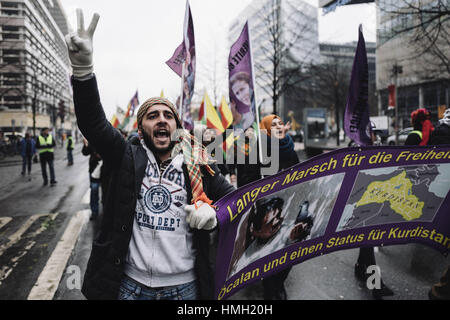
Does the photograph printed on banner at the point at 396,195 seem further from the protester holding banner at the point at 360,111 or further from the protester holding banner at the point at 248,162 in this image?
the protester holding banner at the point at 248,162

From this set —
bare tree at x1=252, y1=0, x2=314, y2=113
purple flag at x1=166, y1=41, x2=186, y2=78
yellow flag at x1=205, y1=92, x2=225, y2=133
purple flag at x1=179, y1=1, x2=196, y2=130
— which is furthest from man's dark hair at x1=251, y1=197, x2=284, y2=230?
bare tree at x1=252, y1=0, x2=314, y2=113

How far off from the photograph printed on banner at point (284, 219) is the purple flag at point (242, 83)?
6.90ft

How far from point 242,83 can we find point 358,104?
5.19ft

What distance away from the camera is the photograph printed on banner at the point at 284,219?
232 cm

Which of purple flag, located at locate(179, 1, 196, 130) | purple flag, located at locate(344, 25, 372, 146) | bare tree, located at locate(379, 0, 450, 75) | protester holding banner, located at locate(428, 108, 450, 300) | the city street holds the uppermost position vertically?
bare tree, located at locate(379, 0, 450, 75)

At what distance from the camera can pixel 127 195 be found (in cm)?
181

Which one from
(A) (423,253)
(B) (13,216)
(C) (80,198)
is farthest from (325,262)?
(C) (80,198)

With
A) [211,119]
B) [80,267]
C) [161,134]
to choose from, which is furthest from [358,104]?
[211,119]

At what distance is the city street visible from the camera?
3.62 metres

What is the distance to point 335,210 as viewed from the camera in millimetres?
2641

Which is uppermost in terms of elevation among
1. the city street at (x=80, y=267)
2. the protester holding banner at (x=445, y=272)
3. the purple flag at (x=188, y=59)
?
the purple flag at (x=188, y=59)

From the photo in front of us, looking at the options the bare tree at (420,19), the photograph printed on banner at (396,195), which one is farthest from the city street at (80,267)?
the bare tree at (420,19)

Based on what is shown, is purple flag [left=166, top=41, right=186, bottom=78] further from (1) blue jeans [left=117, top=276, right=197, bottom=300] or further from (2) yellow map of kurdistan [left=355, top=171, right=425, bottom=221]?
(1) blue jeans [left=117, top=276, right=197, bottom=300]

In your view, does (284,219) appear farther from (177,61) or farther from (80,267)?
(177,61)
